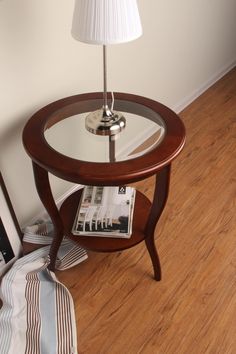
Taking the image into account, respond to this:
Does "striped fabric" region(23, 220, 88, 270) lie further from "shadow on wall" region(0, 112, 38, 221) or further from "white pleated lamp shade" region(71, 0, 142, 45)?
"white pleated lamp shade" region(71, 0, 142, 45)

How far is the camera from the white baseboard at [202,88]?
2.16 meters

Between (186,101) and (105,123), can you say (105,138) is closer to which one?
(105,123)

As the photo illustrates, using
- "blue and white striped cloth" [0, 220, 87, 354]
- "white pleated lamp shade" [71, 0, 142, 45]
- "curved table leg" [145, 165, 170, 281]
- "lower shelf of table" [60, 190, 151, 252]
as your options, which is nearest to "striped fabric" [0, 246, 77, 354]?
"blue and white striped cloth" [0, 220, 87, 354]

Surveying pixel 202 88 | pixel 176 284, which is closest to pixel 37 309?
pixel 176 284

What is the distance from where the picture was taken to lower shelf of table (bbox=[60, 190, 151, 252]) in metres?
1.22

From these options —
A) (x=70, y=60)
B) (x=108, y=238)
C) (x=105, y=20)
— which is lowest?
(x=108, y=238)

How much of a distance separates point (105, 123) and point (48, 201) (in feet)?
0.98

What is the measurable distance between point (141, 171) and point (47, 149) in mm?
269

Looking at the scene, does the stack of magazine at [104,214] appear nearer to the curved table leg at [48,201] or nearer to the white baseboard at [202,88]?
the curved table leg at [48,201]

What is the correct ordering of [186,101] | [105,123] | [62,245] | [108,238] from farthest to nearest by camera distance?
[186,101] → [62,245] → [108,238] → [105,123]

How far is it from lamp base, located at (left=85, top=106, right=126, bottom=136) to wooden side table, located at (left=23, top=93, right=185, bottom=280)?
0.10 feet

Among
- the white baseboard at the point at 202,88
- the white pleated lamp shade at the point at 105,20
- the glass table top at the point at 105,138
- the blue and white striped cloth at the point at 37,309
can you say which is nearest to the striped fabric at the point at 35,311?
the blue and white striped cloth at the point at 37,309

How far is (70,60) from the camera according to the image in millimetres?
1295

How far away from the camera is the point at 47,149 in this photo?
3.26 ft
